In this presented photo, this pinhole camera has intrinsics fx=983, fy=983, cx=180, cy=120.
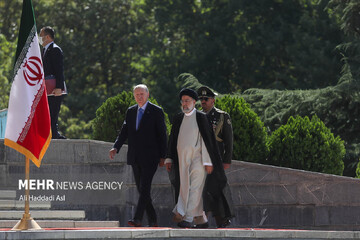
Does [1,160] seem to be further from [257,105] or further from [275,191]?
[257,105]

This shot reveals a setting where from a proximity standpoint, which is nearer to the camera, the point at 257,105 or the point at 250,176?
the point at 250,176

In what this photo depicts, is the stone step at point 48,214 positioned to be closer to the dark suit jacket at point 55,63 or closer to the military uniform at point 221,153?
the dark suit jacket at point 55,63

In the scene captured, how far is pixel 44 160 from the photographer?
574 inches

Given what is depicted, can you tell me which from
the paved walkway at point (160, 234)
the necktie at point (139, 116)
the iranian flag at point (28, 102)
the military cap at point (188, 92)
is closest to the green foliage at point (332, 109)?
the necktie at point (139, 116)

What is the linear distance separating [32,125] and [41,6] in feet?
102

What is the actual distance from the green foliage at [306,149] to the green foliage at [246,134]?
23cm

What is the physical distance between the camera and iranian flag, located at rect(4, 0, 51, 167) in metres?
11.5

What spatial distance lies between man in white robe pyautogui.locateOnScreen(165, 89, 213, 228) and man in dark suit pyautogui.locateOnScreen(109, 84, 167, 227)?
53cm

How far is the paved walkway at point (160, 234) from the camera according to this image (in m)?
10.4

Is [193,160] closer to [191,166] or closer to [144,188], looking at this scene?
[191,166]

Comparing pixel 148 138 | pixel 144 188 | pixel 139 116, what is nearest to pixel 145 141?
pixel 148 138

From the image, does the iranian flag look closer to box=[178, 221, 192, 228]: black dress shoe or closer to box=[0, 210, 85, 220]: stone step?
box=[178, 221, 192, 228]: black dress shoe

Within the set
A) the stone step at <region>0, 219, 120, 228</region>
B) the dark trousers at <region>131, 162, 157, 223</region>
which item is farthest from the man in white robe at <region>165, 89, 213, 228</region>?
the stone step at <region>0, 219, 120, 228</region>

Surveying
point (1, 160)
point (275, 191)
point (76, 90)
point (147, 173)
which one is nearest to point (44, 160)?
point (1, 160)
